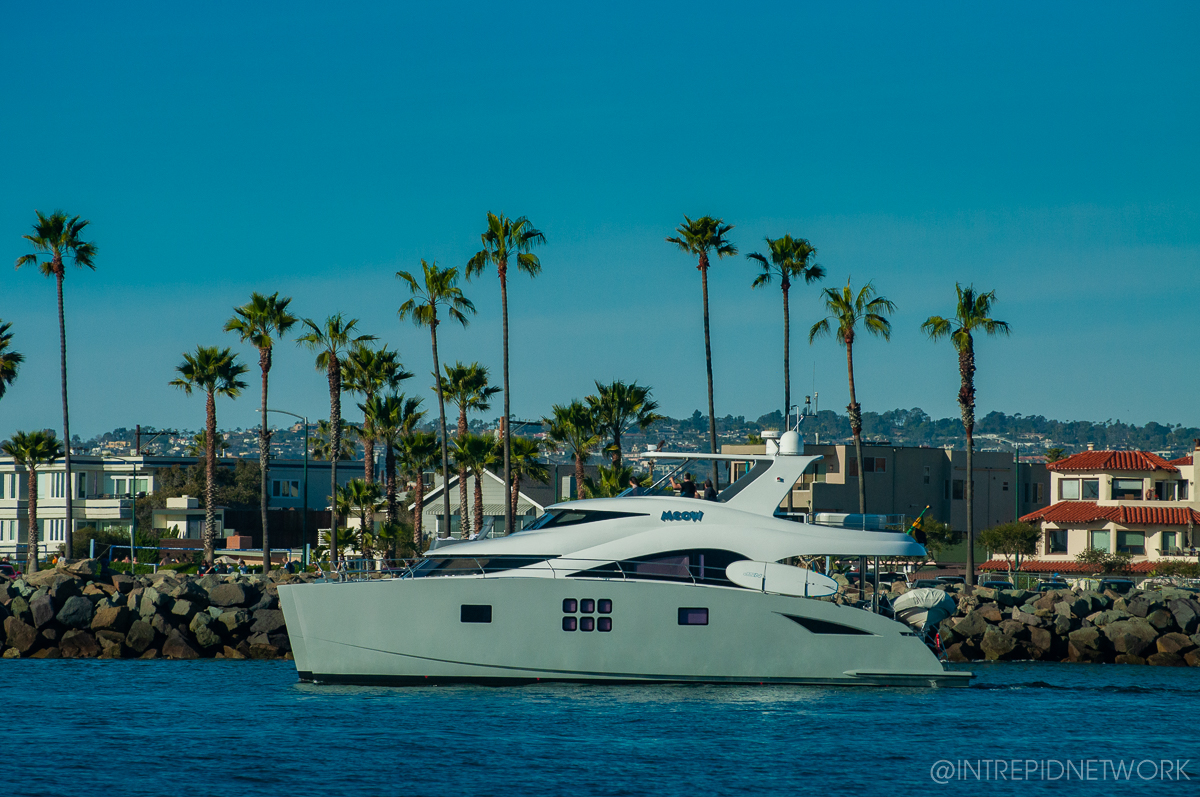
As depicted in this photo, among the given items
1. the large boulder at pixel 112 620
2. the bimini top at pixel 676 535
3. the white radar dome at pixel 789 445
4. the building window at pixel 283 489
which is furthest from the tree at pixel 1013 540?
the building window at pixel 283 489

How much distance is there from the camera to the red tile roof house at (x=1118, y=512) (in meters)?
54.4

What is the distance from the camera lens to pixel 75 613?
3117 centimetres

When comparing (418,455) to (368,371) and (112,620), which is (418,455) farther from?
(112,620)

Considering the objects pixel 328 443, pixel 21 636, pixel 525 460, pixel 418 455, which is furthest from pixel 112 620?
pixel 328 443

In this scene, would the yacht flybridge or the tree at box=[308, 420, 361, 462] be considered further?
the tree at box=[308, 420, 361, 462]

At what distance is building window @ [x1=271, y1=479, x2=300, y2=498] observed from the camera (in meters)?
76.3

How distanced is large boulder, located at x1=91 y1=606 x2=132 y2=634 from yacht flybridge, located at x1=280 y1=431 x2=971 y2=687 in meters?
10.1

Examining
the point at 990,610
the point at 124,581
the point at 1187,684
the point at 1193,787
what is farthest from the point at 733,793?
the point at 124,581

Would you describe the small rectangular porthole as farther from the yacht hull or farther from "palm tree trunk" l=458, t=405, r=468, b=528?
"palm tree trunk" l=458, t=405, r=468, b=528

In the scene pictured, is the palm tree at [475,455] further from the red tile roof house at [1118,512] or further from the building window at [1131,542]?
the building window at [1131,542]

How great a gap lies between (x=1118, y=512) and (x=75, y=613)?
138ft

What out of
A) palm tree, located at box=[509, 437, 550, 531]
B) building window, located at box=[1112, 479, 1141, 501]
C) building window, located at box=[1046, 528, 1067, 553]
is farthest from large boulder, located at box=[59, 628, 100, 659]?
building window, located at box=[1112, 479, 1141, 501]

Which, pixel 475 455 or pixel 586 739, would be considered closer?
pixel 586 739

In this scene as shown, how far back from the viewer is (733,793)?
53.1 feet
